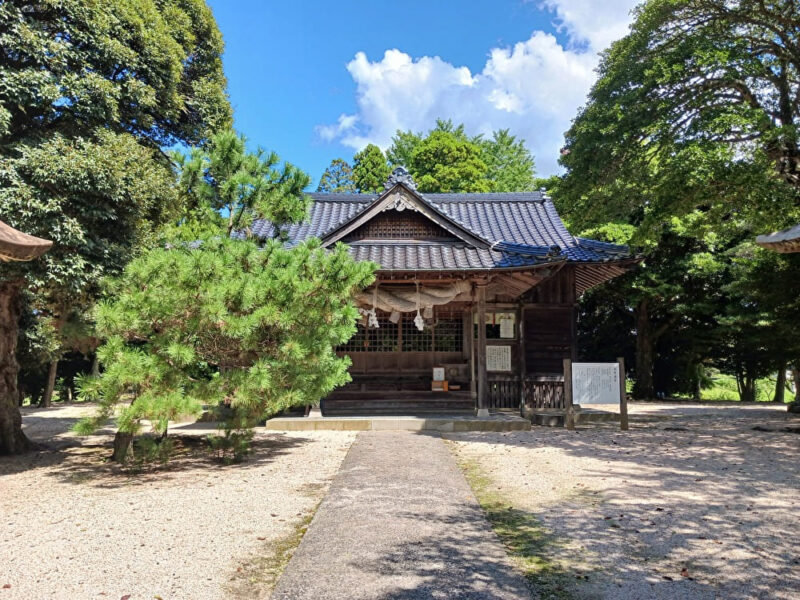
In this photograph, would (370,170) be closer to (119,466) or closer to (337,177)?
(337,177)

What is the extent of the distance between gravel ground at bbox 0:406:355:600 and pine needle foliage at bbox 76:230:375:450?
0.79m

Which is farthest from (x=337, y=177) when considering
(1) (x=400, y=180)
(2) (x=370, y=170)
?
(1) (x=400, y=180)

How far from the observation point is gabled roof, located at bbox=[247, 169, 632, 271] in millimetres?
10781

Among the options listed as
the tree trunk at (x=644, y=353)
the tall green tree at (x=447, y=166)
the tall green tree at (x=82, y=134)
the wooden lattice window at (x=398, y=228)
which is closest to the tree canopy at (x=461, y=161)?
the tall green tree at (x=447, y=166)

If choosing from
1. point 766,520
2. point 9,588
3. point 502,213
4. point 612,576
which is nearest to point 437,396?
point 502,213

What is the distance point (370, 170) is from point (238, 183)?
29.3m

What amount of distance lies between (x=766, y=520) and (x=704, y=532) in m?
0.77

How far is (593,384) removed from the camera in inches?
403

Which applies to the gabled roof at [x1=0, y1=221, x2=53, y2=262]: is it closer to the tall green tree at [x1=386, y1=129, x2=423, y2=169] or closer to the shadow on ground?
the shadow on ground

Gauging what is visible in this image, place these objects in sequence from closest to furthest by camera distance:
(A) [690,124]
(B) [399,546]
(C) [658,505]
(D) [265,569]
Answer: (D) [265,569], (B) [399,546], (C) [658,505], (A) [690,124]

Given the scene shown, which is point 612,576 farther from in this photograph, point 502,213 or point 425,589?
point 502,213

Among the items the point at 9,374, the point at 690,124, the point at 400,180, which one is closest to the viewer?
the point at 9,374

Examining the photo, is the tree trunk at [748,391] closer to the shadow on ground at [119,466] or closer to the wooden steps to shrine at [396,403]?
the wooden steps to shrine at [396,403]

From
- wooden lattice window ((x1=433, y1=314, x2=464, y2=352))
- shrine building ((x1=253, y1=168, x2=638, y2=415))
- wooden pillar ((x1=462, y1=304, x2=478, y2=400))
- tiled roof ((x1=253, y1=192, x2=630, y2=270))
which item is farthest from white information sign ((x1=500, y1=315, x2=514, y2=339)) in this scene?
tiled roof ((x1=253, y1=192, x2=630, y2=270))
